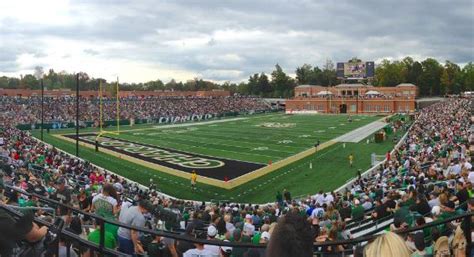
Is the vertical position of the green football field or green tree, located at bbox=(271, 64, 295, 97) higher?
green tree, located at bbox=(271, 64, 295, 97)

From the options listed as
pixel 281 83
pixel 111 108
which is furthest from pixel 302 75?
pixel 111 108

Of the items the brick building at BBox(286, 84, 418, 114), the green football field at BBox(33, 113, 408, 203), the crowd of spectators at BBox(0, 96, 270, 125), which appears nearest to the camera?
the green football field at BBox(33, 113, 408, 203)

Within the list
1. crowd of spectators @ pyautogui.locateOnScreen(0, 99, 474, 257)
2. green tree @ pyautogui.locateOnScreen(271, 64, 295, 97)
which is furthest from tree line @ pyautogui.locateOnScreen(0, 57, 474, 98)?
crowd of spectators @ pyautogui.locateOnScreen(0, 99, 474, 257)

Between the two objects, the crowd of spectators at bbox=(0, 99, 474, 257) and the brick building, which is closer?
the crowd of spectators at bbox=(0, 99, 474, 257)

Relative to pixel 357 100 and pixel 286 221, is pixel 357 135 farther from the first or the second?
pixel 286 221

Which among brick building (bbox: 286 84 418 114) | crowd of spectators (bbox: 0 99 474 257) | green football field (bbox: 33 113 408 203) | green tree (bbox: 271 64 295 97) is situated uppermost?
green tree (bbox: 271 64 295 97)

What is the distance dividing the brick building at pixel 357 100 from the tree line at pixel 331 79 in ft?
85.9

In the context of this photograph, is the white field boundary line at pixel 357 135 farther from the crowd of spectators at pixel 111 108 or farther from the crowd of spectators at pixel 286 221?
the crowd of spectators at pixel 111 108

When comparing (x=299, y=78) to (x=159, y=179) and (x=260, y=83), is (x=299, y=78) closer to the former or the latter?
(x=260, y=83)

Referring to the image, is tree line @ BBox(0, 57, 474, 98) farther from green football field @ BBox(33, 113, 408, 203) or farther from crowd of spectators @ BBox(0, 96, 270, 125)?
green football field @ BBox(33, 113, 408, 203)

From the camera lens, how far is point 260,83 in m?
161

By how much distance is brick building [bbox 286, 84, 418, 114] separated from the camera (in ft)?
352

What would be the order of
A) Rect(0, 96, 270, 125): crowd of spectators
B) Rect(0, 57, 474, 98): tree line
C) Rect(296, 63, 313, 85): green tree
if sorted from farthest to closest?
Rect(296, 63, 313, 85): green tree
Rect(0, 57, 474, 98): tree line
Rect(0, 96, 270, 125): crowd of spectators

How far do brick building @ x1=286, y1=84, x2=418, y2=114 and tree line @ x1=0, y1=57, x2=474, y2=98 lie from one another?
85.9 ft
